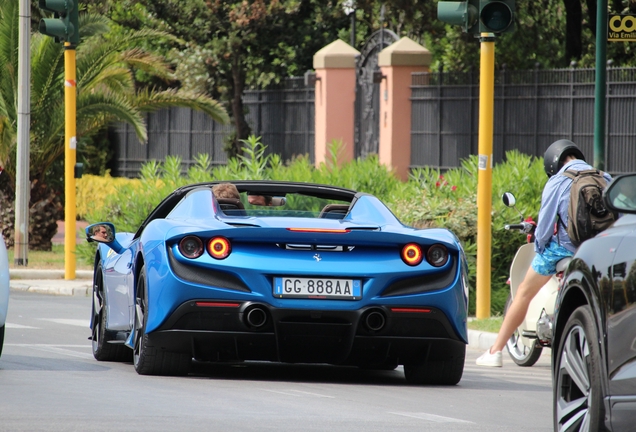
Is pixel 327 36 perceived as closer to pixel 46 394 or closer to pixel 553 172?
pixel 553 172

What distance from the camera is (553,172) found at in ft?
31.3

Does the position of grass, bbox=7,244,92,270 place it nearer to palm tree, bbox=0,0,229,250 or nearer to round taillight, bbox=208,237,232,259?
palm tree, bbox=0,0,229,250

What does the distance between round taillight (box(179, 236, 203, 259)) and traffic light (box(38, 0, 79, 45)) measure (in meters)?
9.61

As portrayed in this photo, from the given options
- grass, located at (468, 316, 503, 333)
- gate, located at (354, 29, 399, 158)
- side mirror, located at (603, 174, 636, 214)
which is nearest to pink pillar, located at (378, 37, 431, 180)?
gate, located at (354, 29, 399, 158)

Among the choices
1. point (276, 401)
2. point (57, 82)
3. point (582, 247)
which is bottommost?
point (276, 401)

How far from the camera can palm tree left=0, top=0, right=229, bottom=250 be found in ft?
71.1

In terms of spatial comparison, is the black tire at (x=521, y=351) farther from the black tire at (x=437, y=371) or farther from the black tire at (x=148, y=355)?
the black tire at (x=148, y=355)

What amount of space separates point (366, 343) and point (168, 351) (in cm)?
119

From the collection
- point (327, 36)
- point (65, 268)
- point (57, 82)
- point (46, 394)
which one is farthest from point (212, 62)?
point (46, 394)

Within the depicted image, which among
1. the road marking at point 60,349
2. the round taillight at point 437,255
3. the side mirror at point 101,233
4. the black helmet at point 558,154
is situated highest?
the black helmet at point 558,154

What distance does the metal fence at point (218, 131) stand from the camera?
2712 centimetres

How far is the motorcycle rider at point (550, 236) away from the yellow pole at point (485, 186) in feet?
8.81

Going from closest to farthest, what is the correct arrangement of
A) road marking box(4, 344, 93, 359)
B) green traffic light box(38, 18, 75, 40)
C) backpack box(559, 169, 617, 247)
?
backpack box(559, 169, 617, 247)
road marking box(4, 344, 93, 359)
green traffic light box(38, 18, 75, 40)

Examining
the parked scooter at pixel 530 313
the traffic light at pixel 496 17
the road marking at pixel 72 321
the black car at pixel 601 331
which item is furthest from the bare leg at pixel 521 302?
the road marking at pixel 72 321
